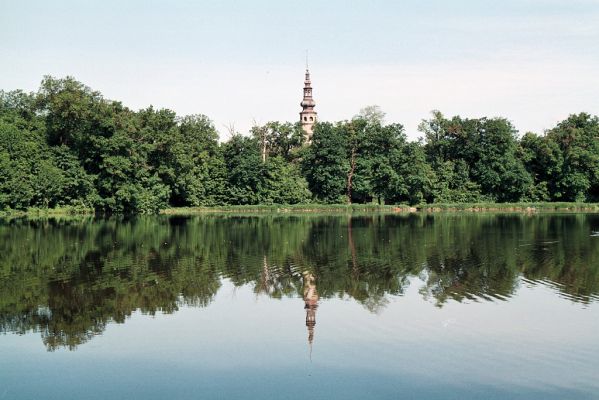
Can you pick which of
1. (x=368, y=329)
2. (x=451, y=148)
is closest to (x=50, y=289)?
(x=368, y=329)

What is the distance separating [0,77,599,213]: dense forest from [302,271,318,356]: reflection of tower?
47636 mm

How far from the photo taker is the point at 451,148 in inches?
3393

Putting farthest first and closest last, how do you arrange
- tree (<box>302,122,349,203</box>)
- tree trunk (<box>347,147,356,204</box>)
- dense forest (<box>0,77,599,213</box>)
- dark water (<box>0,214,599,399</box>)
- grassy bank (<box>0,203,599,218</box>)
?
tree trunk (<box>347,147,356,204</box>), tree (<box>302,122,349,203</box>), grassy bank (<box>0,203,599,218</box>), dense forest (<box>0,77,599,213</box>), dark water (<box>0,214,599,399</box>)

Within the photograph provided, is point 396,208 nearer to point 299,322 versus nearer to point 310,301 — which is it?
point 310,301

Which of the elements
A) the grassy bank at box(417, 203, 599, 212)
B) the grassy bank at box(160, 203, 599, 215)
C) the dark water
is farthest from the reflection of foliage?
the grassy bank at box(417, 203, 599, 212)

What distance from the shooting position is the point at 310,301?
1984 centimetres

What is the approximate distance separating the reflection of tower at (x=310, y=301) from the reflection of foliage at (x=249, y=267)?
0.31 metres

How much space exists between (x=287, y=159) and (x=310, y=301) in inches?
2773

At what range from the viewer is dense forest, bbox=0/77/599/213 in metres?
68.4

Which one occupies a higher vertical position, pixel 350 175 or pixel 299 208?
pixel 350 175

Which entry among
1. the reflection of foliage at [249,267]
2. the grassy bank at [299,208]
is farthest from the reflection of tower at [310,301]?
the grassy bank at [299,208]

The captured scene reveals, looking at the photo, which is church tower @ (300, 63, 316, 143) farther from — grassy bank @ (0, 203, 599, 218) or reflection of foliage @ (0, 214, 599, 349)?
reflection of foliage @ (0, 214, 599, 349)

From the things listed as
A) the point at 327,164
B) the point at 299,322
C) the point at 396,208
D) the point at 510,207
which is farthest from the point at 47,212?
the point at 299,322

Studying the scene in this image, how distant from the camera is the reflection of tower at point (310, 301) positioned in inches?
637
